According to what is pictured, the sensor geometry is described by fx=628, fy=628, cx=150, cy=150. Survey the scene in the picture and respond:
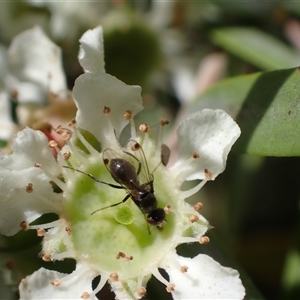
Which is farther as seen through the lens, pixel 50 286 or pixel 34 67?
pixel 34 67

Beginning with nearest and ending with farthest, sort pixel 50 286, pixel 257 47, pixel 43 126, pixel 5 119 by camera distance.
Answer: pixel 50 286
pixel 43 126
pixel 5 119
pixel 257 47

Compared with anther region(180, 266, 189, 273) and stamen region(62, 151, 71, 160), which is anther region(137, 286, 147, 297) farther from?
stamen region(62, 151, 71, 160)

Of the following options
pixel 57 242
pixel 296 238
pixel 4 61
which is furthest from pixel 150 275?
pixel 4 61

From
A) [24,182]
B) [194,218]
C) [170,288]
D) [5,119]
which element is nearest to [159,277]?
[170,288]

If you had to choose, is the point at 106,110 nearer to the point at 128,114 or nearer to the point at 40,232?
the point at 128,114

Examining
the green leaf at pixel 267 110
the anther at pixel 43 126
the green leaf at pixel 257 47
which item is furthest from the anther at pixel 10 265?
the green leaf at pixel 257 47

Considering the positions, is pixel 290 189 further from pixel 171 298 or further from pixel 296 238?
pixel 171 298

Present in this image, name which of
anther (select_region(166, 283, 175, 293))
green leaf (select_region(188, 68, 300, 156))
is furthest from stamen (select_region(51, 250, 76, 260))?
A: green leaf (select_region(188, 68, 300, 156))
